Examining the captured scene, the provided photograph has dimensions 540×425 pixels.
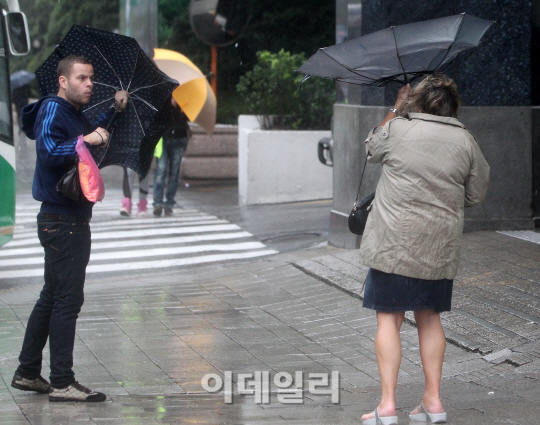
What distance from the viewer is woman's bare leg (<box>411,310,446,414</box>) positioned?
4059mm

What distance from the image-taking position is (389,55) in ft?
15.6

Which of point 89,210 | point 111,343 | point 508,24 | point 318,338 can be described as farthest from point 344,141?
point 89,210

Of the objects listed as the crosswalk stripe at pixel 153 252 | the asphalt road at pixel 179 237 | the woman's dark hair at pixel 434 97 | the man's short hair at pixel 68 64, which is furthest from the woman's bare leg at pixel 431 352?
the crosswalk stripe at pixel 153 252

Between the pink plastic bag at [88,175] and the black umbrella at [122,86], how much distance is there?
2.05 feet

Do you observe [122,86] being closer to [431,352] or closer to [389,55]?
[389,55]

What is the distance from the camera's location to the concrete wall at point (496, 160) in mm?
8609

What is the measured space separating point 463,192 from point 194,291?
12.4 ft

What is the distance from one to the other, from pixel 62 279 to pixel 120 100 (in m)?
1.14

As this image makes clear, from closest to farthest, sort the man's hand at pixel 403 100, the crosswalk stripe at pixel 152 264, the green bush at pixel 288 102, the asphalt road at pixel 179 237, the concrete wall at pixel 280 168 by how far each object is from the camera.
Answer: the man's hand at pixel 403 100
the crosswalk stripe at pixel 152 264
the asphalt road at pixel 179 237
the concrete wall at pixel 280 168
the green bush at pixel 288 102

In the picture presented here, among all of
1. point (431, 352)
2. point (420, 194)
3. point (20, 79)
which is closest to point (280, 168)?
point (431, 352)

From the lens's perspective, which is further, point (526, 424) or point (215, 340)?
point (215, 340)

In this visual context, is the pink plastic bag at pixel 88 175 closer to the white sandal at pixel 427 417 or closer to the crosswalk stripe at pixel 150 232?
the white sandal at pixel 427 417

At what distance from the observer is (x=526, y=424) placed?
3.92 meters

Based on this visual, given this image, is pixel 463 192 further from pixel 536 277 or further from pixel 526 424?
pixel 536 277
